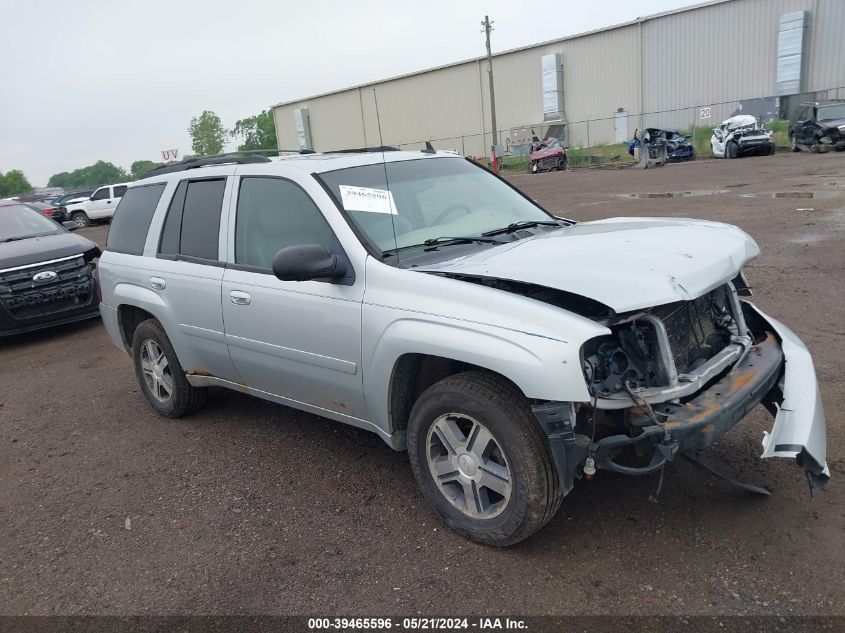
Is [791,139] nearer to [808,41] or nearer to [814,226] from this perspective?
[808,41]

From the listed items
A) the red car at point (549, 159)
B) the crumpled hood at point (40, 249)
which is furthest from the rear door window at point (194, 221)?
the red car at point (549, 159)

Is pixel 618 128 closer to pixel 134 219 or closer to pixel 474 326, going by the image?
pixel 134 219

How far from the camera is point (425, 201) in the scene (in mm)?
4145

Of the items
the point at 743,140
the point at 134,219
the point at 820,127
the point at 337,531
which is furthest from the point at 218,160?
the point at 743,140

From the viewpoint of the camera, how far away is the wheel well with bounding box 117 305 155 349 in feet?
17.9

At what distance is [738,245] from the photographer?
3.54 meters

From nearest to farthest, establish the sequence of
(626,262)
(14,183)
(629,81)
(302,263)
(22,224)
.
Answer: (626,262), (302,263), (22,224), (629,81), (14,183)

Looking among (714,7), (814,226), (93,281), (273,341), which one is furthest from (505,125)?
(273,341)

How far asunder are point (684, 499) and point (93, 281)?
781 centimetres

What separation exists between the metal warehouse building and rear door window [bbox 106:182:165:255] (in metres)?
25.1

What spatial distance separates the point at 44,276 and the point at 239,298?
5.40 metres

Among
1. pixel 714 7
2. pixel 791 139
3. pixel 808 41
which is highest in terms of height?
pixel 714 7

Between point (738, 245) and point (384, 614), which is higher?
point (738, 245)

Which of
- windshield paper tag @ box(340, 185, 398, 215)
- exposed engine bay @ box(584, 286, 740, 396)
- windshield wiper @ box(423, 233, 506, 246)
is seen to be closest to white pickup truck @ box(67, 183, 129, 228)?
windshield paper tag @ box(340, 185, 398, 215)
